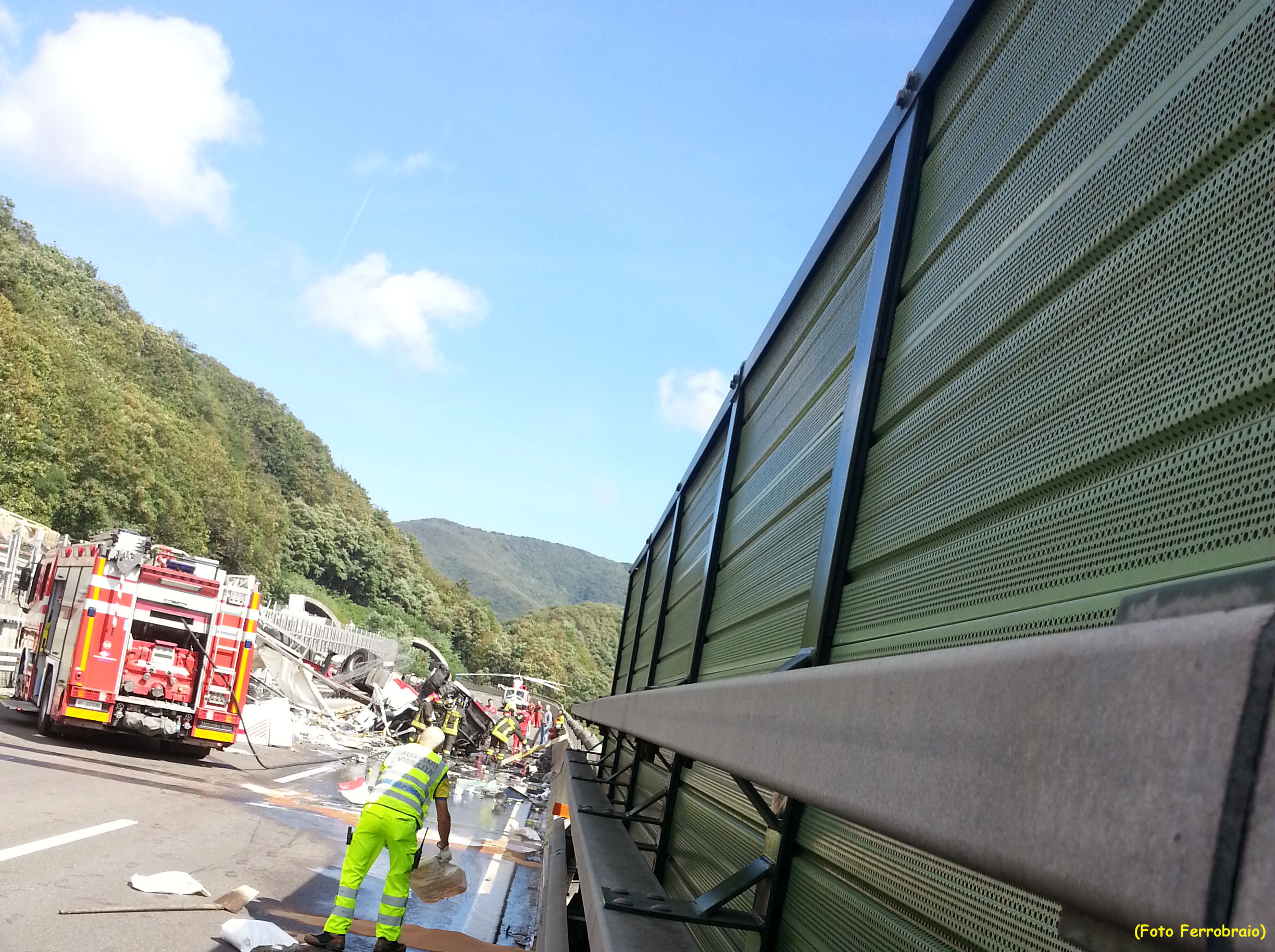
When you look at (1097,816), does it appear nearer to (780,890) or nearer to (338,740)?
(780,890)

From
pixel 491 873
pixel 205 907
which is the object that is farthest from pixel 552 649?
pixel 205 907

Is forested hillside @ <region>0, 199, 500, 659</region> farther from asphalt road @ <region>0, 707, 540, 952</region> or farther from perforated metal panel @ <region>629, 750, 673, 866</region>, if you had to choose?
perforated metal panel @ <region>629, 750, 673, 866</region>

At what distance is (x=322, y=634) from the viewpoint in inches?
1943

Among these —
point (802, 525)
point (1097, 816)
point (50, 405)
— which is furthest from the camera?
point (50, 405)

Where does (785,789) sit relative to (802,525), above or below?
below

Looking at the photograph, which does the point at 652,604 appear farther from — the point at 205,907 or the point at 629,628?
the point at 205,907

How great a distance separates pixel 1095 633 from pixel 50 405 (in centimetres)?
6395

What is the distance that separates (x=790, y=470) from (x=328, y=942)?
4907 millimetres

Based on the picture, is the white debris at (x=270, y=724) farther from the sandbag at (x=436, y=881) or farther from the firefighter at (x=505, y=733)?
the sandbag at (x=436, y=881)

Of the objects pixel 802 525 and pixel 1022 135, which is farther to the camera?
pixel 802 525

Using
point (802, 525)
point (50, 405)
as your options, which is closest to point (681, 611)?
point (802, 525)

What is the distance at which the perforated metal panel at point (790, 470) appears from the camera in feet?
11.4

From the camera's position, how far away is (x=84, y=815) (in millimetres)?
10172

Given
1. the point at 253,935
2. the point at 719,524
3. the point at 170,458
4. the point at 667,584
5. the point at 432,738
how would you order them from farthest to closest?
the point at 170,458
the point at 432,738
the point at 667,584
the point at 253,935
the point at 719,524
